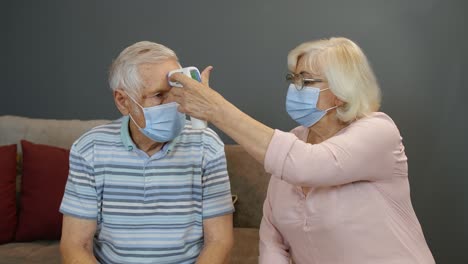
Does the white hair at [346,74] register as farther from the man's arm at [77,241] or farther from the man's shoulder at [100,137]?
the man's arm at [77,241]

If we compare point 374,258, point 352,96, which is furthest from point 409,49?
point 374,258

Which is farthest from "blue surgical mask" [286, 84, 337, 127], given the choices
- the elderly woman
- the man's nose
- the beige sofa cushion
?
the beige sofa cushion

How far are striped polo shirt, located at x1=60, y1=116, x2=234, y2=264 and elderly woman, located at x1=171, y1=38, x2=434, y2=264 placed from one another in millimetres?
240

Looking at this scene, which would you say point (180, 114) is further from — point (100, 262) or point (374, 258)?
point (374, 258)

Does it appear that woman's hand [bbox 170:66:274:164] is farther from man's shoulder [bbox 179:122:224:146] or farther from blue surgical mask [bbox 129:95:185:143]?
man's shoulder [bbox 179:122:224:146]

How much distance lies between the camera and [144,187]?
169cm

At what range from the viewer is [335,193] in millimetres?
1550

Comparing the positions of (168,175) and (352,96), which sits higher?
(352,96)

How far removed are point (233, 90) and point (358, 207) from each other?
51.6 inches

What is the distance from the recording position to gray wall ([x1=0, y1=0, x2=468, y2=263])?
2.49 m

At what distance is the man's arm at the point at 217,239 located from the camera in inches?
66.1

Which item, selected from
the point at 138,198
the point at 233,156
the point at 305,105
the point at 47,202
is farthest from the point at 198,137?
the point at 47,202

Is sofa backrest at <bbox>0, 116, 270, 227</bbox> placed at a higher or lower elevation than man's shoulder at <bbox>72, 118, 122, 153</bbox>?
→ lower

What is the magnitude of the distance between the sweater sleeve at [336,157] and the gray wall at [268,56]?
1.11 m
